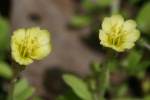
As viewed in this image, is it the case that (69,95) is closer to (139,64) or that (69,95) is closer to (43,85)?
(139,64)

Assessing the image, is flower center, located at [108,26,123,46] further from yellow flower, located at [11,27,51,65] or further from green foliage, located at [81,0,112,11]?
green foliage, located at [81,0,112,11]

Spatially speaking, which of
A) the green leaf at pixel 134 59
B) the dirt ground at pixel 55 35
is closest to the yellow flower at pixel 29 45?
the green leaf at pixel 134 59

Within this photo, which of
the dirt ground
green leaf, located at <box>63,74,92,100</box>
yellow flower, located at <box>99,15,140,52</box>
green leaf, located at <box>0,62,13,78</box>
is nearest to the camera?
yellow flower, located at <box>99,15,140,52</box>

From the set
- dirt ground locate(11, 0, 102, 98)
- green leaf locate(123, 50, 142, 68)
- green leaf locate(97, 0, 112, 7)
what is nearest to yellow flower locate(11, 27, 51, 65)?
green leaf locate(123, 50, 142, 68)

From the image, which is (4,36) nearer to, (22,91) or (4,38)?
(4,38)

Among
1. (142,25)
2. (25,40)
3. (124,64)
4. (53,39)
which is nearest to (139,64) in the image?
(124,64)

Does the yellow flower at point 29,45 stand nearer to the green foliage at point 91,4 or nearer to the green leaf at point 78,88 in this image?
the green leaf at point 78,88
